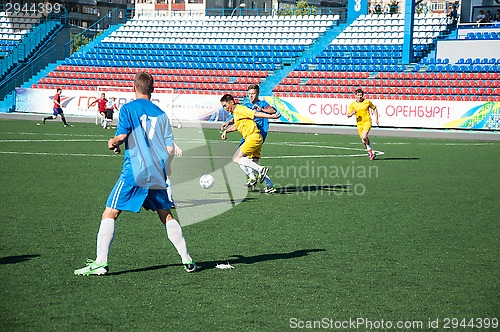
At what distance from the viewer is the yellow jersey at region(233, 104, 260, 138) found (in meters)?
14.1

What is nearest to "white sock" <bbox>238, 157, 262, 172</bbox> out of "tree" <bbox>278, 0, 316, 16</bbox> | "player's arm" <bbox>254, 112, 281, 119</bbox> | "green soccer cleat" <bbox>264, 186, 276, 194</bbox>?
"green soccer cleat" <bbox>264, 186, 276, 194</bbox>

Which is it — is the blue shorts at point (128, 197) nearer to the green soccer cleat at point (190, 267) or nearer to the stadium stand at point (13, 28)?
the green soccer cleat at point (190, 267)

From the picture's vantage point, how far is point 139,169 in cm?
726

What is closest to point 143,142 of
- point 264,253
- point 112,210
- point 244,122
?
point 112,210

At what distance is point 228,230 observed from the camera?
10.0m

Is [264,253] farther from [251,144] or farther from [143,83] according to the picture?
[251,144]

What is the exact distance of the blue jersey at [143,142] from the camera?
720 centimetres

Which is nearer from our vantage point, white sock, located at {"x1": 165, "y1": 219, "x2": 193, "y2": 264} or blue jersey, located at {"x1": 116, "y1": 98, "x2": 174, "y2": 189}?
blue jersey, located at {"x1": 116, "y1": 98, "x2": 174, "y2": 189}

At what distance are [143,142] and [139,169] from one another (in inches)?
10.5

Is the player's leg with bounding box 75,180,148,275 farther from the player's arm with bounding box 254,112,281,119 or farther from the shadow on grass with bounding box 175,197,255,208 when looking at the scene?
the player's arm with bounding box 254,112,281,119

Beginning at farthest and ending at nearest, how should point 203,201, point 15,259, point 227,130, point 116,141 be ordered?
point 227,130, point 203,201, point 15,259, point 116,141

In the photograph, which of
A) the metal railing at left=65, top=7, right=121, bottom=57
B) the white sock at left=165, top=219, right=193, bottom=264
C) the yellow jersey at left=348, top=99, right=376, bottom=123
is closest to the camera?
the white sock at left=165, top=219, right=193, bottom=264

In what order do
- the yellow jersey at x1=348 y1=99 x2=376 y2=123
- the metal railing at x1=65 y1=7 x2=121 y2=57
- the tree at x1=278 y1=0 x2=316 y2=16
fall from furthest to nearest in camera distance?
the tree at x1=278 y1=0 x2=316 y2=16 → the metal railing at x1=65 y1=7 x2=121 y2=57 → the yellow jersey at x1=348 y1=99 x2=376 y2=123

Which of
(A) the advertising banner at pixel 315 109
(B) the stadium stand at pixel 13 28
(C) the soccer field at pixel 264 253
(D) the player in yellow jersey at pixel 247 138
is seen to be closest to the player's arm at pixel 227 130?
(D) the player in yellow jersey at pixel 247 138
